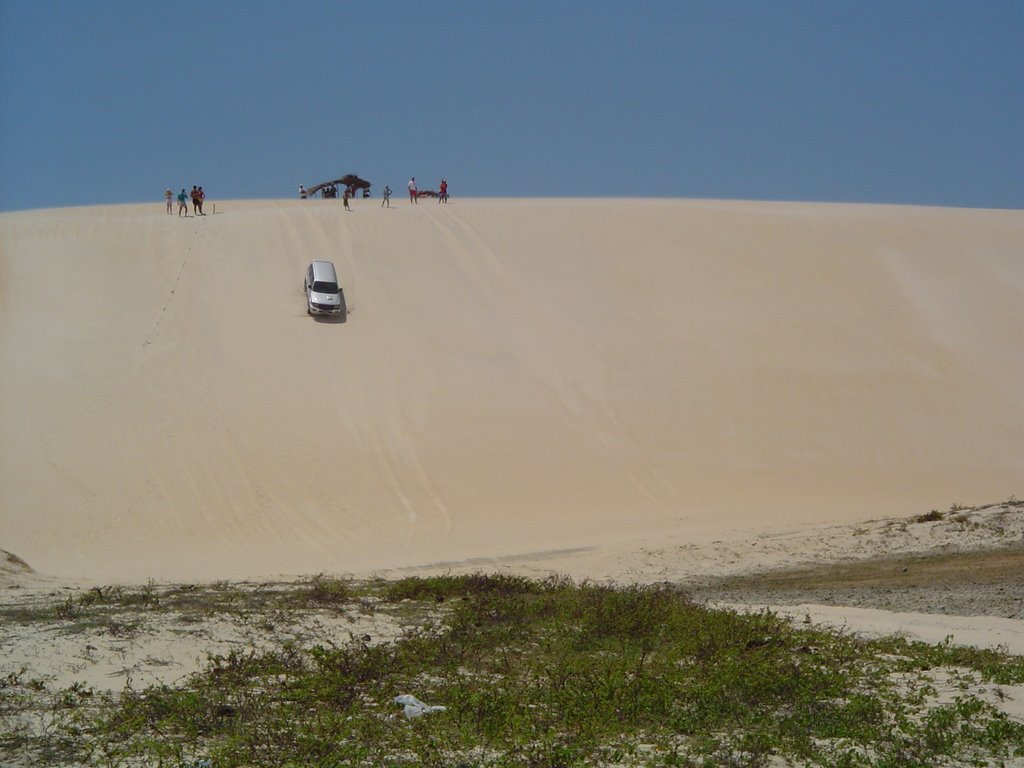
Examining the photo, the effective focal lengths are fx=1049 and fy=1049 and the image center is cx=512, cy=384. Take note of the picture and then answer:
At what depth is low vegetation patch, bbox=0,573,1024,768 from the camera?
5.52 meters

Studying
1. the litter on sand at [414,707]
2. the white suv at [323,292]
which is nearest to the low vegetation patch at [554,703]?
the litter on sand at [414,707]

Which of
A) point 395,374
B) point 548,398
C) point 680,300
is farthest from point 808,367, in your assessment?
point 395,374

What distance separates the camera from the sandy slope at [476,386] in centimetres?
1516

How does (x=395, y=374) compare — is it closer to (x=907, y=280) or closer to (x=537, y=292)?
(x=537, y=292)

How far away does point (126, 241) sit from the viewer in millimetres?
26672

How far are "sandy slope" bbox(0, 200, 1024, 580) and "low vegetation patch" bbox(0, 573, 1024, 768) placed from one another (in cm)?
551

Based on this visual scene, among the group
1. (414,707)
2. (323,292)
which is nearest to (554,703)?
(414,707)

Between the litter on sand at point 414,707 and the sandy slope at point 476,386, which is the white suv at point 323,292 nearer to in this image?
the sandy slope at point 476,386

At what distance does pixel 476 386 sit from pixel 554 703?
13862 mm

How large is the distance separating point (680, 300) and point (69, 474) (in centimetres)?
1424

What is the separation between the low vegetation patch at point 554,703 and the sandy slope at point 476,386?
5506 mm

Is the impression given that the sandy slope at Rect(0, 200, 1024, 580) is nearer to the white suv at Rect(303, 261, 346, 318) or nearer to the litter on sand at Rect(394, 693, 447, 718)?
the white suv at Rect(303, 261, 346, 318)

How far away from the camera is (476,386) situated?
20.1 meters

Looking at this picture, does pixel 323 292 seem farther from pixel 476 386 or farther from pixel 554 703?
pixel 554 703
